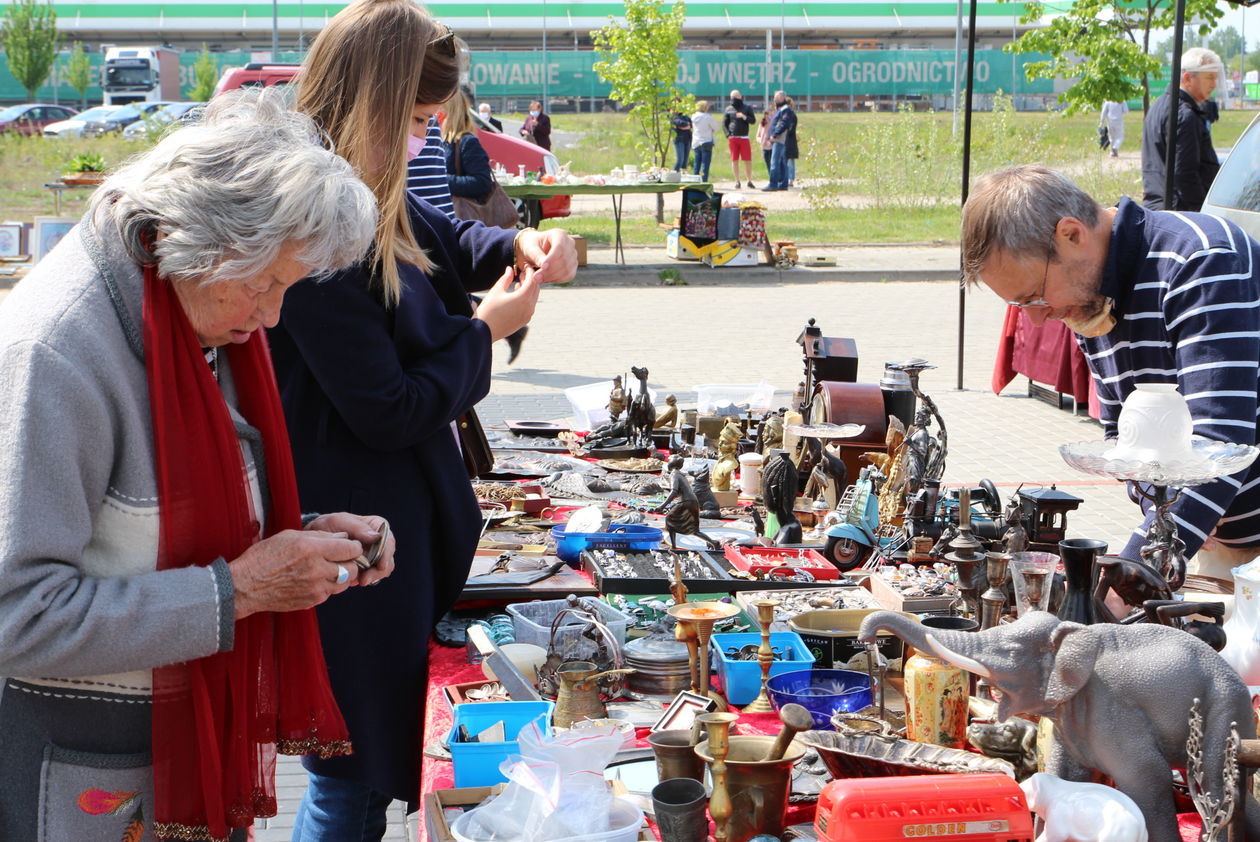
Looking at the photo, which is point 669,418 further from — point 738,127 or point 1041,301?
point 738,127

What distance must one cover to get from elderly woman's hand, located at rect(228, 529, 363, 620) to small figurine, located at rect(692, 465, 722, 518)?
1879 millimetres

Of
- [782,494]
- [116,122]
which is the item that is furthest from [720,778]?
[116,122]

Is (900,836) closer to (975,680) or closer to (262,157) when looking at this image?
(975,680)

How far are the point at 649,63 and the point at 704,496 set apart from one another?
18.2 m

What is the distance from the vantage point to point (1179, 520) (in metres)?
2.04

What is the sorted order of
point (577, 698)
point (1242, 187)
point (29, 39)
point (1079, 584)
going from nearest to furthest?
point (1079, 584) < point (577, 698) < point (1242, 187) < point (29, 39)

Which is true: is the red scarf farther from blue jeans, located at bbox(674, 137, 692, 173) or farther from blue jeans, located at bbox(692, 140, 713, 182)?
blue jeans, located at bbox(674, 137, 692, 173)

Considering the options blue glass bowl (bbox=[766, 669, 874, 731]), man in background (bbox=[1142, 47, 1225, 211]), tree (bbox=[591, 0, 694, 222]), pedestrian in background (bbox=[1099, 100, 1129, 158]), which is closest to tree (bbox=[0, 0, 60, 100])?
tree (bbox=[591, 0, 694, 222])

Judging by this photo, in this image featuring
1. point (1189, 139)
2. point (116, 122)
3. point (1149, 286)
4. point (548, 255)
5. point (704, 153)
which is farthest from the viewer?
point (116, 122)

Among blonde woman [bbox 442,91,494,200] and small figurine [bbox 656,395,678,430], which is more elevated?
blonde woman [bbox 442,91,494,200]

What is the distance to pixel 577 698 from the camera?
A: 1995 mm

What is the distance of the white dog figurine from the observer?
1.42 m

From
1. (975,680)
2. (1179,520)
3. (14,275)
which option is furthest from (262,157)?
(14,275)

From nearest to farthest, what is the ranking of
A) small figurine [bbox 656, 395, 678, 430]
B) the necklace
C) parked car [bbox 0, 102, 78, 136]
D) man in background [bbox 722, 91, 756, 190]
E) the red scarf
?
the red scarf
the necklace
small figurine [bbox 656, 395, 678, 430]
man in background [bbox 722, 91, 756, 190]
parked car [bbox 0, 102, 78, 136]
